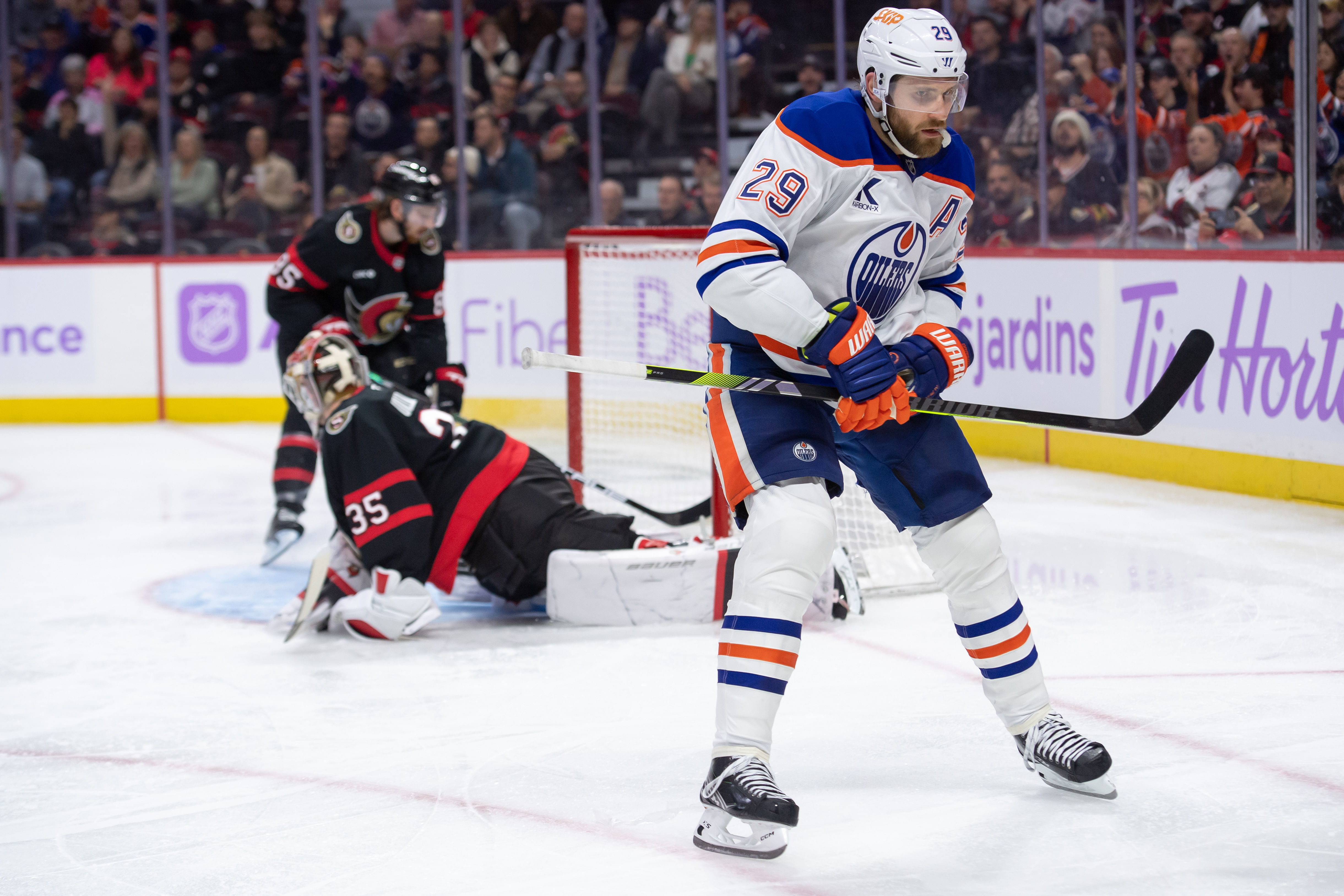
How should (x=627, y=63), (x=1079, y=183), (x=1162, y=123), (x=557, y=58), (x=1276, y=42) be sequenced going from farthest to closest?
(x=557, y=58)
(x=627, y=63)
(x=1079, y=183)
(x=1162, y=123)
(x=1276, y=42)

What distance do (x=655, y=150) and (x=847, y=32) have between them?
3.79ft

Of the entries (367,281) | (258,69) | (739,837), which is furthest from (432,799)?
(258,69)

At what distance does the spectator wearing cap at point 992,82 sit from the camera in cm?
594

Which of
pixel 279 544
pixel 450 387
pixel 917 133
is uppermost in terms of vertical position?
pixel 917 133

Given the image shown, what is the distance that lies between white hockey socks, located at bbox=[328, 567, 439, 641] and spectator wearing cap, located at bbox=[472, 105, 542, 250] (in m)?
4.37

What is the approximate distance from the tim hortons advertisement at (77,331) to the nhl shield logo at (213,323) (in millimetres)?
177

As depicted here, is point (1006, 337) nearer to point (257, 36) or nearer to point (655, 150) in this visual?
point (655, 150)

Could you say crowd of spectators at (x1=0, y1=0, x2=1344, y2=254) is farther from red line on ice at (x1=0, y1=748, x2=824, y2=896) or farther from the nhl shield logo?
red line on ice at (x1=0, y1=748, x2=824, y2=896)

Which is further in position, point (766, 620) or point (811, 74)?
point (811, 74)

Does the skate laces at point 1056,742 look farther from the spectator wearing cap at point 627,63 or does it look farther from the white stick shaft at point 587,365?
the spectator wearing cap at point 627,63

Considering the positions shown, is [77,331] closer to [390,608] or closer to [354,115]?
[354,115]

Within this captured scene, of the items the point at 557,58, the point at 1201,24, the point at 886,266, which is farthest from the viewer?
the point at 557,58

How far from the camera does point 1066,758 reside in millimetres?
1911

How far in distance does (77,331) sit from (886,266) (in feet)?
20.2
